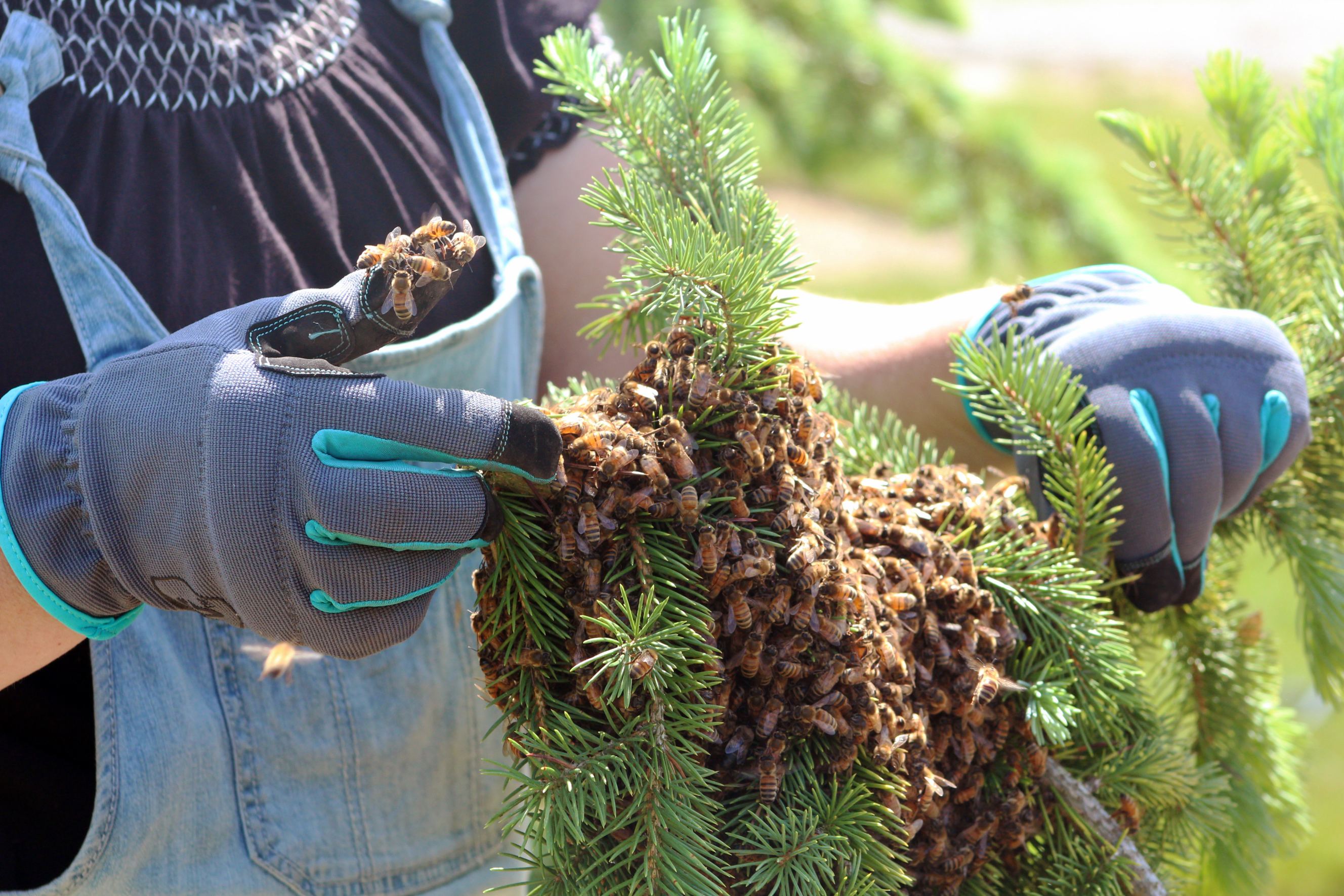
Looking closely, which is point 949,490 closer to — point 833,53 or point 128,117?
point 128,117

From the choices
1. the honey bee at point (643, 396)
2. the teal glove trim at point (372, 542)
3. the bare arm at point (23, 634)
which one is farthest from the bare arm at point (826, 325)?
the bare arm at point (23, 634)

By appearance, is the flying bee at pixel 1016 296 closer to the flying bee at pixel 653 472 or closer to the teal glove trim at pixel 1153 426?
the teal glove trim at pixel 1153 426

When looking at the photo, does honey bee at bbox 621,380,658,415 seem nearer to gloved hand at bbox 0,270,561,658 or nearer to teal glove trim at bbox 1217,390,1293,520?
gloved hand at bbox 0,270,561,658

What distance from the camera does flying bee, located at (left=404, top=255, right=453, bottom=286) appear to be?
0.73 m

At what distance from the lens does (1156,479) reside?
103 centimetres

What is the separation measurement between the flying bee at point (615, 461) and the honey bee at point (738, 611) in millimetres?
130

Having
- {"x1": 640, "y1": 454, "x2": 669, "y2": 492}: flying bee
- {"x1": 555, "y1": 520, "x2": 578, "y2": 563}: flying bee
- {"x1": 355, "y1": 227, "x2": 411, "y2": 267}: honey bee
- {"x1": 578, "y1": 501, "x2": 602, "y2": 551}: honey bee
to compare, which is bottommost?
{"x1": 555, "y1": 520, "x2": 578, "y2": 563}: flying bee

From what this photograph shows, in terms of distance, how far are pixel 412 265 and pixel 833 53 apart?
251 cm

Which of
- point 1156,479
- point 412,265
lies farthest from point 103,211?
point 1156,479

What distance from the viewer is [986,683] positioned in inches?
33.3

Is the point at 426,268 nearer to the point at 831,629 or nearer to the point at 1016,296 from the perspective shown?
the point at 831,629

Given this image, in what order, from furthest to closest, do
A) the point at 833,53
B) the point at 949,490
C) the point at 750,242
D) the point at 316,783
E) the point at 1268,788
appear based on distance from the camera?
the point at 833,53 < the point at 1268,788 < the point at 316,783 < the point at 949,490 < the point at 750,242

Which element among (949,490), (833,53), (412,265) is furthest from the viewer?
(833,53)

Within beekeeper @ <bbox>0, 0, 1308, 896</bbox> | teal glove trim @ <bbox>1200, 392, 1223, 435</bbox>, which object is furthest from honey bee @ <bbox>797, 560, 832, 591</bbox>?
teal glove trim @ <bbox>1200, 392, 1223, 435</bbox>
